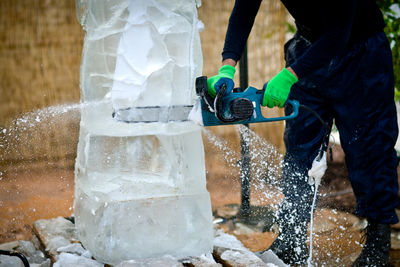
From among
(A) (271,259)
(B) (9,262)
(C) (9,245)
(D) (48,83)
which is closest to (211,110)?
(A) (271,259)

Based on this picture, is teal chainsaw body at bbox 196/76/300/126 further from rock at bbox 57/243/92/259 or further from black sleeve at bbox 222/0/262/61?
rock at bbox 57/243/92/259

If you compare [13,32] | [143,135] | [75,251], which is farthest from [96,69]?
[13,32]

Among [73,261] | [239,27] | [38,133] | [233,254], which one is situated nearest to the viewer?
[73,261]

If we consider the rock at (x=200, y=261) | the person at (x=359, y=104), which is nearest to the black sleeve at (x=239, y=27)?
the person at (x=359, y=104)

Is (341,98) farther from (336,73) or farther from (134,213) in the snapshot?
(134,213)

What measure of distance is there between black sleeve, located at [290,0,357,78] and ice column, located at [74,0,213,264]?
1.61 ft

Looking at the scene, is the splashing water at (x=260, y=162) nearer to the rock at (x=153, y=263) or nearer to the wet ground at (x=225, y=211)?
the wet ground at (x=225, y=211)

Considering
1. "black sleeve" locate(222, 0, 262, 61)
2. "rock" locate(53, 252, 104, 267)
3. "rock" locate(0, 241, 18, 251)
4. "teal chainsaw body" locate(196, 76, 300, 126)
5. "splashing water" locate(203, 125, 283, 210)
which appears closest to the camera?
"teal chainsaw body" locate(196, 76, 300, 126)

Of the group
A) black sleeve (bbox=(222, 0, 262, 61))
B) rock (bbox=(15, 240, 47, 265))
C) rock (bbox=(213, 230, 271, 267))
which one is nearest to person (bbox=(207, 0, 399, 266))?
black sleeve (bbox=(222, 0, 262, 61))

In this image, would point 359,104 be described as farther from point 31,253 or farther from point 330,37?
point 31,253

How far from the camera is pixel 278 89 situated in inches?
68.2

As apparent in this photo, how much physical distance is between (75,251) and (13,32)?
6.80ft

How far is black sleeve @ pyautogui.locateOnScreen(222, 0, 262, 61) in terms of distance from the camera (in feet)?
6.97

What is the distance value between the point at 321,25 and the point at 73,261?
1.57m
